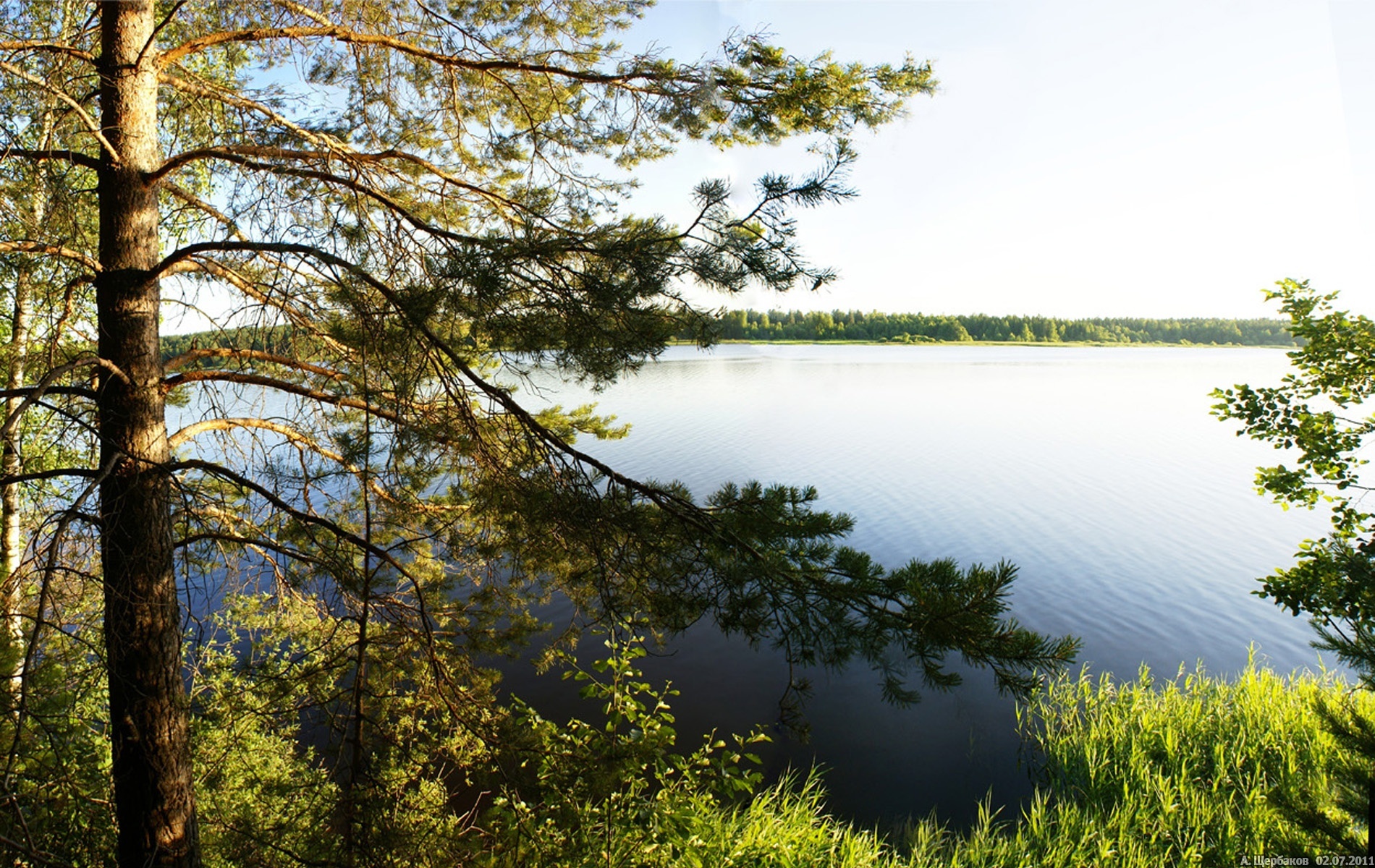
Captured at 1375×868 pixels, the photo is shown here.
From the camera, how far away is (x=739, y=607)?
268 cm

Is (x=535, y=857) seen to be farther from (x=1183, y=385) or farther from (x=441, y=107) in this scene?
(x=1183, y=385)

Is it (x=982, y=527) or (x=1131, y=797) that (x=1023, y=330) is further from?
(x=1131, y=797)

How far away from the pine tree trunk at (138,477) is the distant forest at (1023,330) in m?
5.50

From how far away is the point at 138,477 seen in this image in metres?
2.86

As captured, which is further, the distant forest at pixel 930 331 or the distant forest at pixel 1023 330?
the distant forest at pixel 1023 330

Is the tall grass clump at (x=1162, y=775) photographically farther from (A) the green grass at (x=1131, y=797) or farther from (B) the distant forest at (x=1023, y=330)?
(B) the distant forest at (x=1023, y=330)

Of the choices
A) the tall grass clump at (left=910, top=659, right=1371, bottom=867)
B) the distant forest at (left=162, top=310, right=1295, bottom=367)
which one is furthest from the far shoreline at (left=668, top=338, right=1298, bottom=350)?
the tall grass clump at (left=910, top=659, right=1371, bottom=867)

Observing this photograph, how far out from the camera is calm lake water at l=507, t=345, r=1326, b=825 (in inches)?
295

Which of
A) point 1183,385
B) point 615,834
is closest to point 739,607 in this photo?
point 615,834

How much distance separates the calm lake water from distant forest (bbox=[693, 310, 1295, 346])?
2.52 m

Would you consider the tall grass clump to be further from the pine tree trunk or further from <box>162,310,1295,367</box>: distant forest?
the pine tree trunk

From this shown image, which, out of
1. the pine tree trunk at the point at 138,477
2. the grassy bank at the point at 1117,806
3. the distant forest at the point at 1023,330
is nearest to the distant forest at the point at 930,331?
the distant forest at the point at 1023,330

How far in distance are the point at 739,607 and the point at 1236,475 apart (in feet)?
57.9

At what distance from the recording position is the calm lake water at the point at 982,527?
24.6 feet
